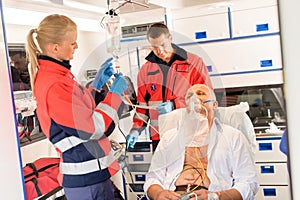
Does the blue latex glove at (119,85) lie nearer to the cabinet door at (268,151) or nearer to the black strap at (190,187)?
the black strap at (190,187)

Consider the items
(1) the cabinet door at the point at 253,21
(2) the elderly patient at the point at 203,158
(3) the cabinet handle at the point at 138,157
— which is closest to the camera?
(1) the cabinet door at the point at 253,21

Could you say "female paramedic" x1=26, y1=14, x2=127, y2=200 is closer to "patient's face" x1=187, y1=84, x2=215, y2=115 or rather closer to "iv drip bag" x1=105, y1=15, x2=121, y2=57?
"iv drip bag" x1=105, y1=15, x2=121, y2=57

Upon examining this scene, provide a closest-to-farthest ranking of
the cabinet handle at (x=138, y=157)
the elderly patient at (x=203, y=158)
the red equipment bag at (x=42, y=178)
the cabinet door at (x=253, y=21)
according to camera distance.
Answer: the cabinet door at (x=253, y=21) < the elderly patient at (x=203, y=158) < the cabinet handle at (x=138, y=157) < the red equipment bag at (x=42, y=178)

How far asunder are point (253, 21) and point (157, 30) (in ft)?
1.13

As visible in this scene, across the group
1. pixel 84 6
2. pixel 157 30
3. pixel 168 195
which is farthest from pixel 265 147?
pixel 84 6

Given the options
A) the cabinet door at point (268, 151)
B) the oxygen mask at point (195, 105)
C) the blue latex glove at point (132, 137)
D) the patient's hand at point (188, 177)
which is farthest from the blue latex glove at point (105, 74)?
the cabinet door at point (268, 151)

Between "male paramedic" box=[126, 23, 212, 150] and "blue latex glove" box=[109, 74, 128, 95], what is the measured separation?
57 mm

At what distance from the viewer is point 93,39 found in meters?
1.46

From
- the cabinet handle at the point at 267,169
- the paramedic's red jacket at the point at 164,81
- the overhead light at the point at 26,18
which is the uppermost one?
the overhead light at the point at 26,18

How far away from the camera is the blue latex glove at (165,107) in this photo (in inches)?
54.9

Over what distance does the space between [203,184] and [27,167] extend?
731mm

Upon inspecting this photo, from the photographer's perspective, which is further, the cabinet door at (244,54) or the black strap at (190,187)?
the black strap at (190,187)

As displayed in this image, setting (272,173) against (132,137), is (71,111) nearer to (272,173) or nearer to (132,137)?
(132,137)

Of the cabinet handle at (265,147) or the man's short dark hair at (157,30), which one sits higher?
the man's short dark hair at (157,30)
